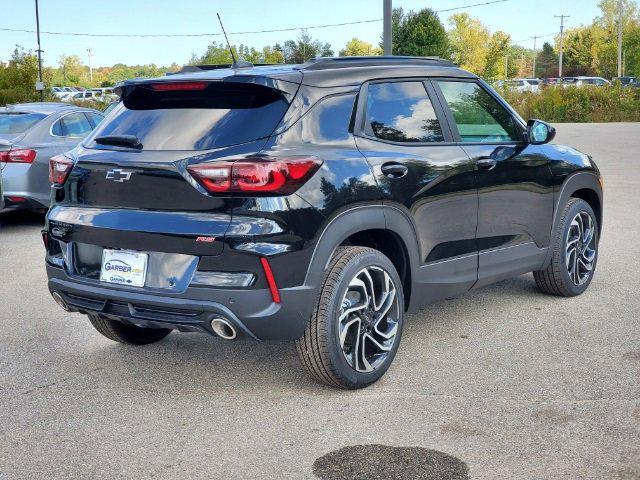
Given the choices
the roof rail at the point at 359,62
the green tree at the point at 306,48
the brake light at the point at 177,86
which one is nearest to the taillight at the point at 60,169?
the brake light at the point at 177,86

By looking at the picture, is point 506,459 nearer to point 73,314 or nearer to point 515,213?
point 515,213

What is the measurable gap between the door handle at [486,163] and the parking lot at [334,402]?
1105mm

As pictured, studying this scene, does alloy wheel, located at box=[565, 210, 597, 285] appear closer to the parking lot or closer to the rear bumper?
the parking lot

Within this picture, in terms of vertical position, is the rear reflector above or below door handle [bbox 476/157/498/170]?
below

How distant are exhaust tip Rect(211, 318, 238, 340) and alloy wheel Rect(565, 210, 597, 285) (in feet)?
10.5

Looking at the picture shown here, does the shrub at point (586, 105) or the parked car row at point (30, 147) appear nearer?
the parked car row at point (30, 147)

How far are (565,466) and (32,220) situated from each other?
398 inches

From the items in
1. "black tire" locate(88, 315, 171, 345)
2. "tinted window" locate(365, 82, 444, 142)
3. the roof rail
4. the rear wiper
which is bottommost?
"black tire" locate(88, 315, 171, 345)

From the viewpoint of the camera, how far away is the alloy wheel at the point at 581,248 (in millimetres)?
6664

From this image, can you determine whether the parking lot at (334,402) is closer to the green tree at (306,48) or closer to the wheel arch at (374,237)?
the wheel arch at (374,237)

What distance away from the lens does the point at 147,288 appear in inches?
172

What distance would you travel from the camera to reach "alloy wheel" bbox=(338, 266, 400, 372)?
463 cm

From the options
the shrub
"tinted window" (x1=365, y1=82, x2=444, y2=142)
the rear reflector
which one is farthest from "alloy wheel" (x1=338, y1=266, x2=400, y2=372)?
the shrub

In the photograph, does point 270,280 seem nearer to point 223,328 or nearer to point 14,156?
point 223,328
